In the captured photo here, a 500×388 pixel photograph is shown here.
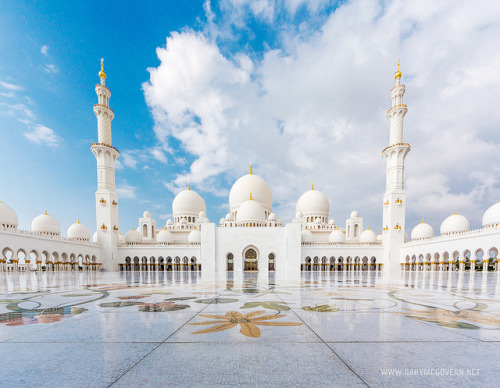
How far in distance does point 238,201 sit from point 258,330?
3058 centimetres

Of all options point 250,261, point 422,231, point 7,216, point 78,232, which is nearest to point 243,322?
point 250,261

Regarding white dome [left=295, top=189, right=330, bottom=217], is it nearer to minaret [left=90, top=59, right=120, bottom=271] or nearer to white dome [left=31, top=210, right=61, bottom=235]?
minaret [left=90, top=59, right=120, bottom=271]

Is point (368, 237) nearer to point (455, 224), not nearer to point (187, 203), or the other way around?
point (455, 224)

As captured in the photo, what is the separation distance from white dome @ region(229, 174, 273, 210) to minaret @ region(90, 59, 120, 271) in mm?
15104

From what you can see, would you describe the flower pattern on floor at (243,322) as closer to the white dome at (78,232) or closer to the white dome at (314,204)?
the white dome at (78,232)

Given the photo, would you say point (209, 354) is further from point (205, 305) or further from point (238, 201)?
point (238, 201)

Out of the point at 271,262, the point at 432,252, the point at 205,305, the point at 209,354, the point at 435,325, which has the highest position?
the point at 209,354

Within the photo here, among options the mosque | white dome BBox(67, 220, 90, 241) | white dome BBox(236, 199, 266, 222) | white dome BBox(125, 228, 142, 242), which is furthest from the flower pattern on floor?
white dome BBox(67, 220, 90, 241)

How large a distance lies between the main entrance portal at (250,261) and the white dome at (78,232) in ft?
63.8

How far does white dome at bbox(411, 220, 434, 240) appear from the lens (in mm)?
28125

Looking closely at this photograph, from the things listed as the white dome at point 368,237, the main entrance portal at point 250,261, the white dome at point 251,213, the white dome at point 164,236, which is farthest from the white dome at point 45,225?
the white dome at point 368,237

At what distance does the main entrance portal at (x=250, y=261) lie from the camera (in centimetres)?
2541

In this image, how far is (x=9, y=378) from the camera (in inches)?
55.9

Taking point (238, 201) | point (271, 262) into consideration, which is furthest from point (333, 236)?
point (238, 201)
